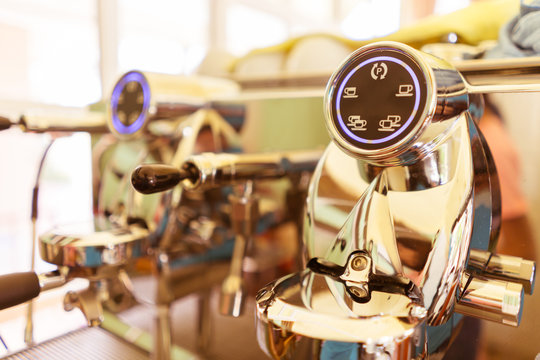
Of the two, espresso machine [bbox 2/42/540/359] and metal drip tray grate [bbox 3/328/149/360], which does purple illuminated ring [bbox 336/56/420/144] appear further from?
metal drip tray grate [bbox 3/328/149/360]

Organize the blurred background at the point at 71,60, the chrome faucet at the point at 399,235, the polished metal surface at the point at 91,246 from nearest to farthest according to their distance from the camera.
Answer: the chrome faucet at the point at 399,235 < the polished metal surface at the point at 91,246 < the blurred background at the point at 71,60

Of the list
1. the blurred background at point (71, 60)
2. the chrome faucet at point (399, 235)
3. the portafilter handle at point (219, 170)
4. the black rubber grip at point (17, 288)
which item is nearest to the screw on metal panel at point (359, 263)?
the chrome faucet at point (399, 235)

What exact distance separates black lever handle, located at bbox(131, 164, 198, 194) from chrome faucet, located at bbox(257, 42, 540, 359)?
0.38 feet

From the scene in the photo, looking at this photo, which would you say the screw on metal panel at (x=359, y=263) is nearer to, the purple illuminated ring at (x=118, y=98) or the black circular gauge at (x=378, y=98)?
the black circular gauge at (x=378, y=98)

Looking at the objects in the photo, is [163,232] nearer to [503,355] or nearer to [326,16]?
[503,355]

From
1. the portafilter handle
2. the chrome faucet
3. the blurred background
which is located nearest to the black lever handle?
the portafilter handle

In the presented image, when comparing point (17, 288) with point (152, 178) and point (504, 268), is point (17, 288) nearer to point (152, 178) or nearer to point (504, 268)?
point (152, 178)

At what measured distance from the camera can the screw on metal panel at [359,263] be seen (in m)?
0.28

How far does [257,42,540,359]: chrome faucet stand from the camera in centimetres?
25

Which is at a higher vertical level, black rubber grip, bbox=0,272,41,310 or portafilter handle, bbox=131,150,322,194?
portafilter handle, bbox=131,150,322,194

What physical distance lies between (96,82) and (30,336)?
0.93 meters

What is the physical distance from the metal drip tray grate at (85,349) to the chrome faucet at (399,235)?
Answer: 28cm

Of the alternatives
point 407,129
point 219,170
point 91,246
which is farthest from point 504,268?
point 91,246

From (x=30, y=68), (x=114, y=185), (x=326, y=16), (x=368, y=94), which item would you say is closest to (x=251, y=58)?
(x=114, y=185)
